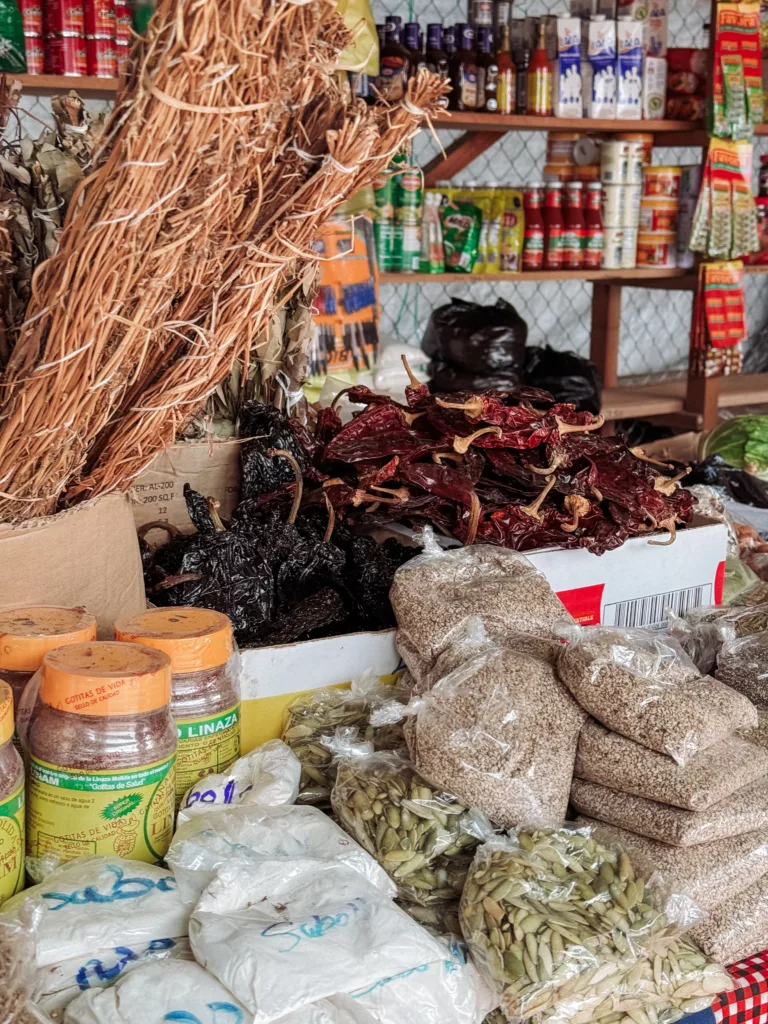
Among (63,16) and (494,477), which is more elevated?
(63,16)

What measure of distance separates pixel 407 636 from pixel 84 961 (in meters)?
0.51

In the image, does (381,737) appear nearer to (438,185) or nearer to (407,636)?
(407,636)

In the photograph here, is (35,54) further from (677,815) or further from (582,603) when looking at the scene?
(677,815)

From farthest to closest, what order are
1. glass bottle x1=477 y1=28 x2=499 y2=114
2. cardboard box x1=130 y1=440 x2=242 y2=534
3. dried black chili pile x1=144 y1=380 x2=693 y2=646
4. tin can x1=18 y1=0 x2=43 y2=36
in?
glass bottle x1=477 y1=28 x2=499 y2=114 < tin can x1=18 y1=0 x2=43 y2=36 < cardboard box x1=130 y1=440 x2=242 y2=534 < dried black chili pile x1=144 y1=380 x2=693 y2=646

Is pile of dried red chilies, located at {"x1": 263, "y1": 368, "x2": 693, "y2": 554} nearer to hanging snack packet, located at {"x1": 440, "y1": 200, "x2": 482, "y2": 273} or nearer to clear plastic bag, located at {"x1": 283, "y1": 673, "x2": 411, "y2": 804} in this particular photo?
clear plastic bag, located at {"x1": 283, "y1": 673, "x2": 411, "y2": 804}

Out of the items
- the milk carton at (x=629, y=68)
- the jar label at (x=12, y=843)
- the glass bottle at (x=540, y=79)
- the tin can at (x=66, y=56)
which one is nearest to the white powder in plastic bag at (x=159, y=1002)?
the jar label at (x=12, y=843)

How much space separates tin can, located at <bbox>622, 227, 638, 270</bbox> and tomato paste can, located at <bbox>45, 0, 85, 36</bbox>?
1816 mm

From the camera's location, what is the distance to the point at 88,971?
0.79 meters

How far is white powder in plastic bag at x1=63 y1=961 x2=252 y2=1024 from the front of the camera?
747mm

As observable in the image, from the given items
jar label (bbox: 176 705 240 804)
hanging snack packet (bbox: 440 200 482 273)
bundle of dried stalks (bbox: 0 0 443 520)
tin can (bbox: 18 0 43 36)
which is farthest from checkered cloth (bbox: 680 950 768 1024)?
hanging snack packet (bbox: 440 200 482 273)

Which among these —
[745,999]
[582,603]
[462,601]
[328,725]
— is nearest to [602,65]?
[582,603]

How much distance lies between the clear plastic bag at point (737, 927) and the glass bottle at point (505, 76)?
8.69 ft

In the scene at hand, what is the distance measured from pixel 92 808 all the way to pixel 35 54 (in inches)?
88.8

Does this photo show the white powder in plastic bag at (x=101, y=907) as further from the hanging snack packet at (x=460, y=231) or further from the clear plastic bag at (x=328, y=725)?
the hanging snack packet at (x=460, y=231)
